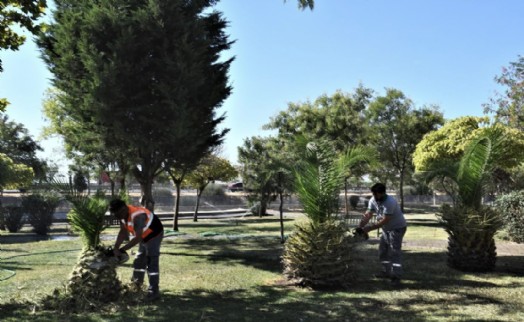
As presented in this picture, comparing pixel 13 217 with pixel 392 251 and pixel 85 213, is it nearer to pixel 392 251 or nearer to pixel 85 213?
pixel 85 213

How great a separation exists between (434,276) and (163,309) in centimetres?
508

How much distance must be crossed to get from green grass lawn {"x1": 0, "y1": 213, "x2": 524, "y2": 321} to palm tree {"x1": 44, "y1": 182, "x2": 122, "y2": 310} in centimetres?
30

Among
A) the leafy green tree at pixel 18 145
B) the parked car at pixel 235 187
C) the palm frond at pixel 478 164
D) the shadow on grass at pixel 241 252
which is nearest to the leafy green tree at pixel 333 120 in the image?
the shadow on grass at pixel 241 252


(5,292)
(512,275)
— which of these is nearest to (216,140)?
(5,292)

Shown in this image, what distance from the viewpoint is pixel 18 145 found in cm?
4816

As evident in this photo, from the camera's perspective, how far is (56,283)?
26.3 feet

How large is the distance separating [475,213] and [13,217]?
1852cm

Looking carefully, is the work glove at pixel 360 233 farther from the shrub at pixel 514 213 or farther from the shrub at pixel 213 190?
the shrub at pixel 213 190

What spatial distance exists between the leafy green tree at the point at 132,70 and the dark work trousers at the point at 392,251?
5.77 meters

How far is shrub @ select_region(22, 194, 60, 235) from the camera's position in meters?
18.9

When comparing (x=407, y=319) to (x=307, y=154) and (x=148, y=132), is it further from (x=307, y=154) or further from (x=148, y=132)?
(x=148, y=132)

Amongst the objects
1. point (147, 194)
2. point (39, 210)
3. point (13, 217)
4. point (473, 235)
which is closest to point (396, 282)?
point (473, 235)

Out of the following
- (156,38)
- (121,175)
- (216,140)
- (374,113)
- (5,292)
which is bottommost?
(5,292)

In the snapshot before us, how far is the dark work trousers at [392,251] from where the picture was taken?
7.78 metres
